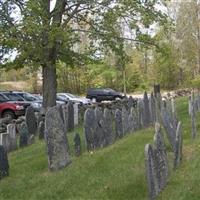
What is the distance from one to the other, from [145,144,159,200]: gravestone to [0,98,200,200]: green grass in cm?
19

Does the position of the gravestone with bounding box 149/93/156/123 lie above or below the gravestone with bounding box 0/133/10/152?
above

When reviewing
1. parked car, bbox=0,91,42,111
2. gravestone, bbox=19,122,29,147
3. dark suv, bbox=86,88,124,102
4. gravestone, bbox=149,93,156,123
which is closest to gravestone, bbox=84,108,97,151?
gravestone, bbox=19,122,29,147

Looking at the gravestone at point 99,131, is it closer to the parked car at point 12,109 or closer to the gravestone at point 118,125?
the gravestone at point 118,125

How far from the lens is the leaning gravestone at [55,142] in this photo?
10.7 meters

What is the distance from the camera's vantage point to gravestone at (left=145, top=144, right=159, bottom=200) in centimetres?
805

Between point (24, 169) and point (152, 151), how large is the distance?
3805mm

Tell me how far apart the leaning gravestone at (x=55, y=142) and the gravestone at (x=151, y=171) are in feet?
9.52

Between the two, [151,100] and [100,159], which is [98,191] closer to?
[100,159]

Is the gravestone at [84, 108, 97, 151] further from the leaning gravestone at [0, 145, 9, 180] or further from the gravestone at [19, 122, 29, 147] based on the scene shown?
the gravestone at [19, 122, 29, 147]

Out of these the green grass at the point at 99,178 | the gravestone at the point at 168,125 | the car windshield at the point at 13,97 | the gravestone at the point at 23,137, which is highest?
the car windshield at the point at 13,97

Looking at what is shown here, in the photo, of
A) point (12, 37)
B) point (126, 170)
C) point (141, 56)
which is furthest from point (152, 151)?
point (141, 56)

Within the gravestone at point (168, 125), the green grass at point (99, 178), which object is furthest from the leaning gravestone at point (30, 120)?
the gravestone at point (168, 125)

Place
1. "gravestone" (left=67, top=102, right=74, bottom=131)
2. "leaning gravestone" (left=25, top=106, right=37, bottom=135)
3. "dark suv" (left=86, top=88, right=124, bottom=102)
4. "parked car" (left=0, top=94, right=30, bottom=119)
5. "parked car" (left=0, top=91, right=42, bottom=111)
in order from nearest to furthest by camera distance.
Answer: "leaning gravestone" (left=25, top=106, right=37, bottom=135)
"gravestone" (left=67, top=102, right=74, bottom=131)
"parked car" (left=0, top=94, right=30, bottom=119)
"parked car" (left=0, top=91, right=42, bottom=111)
"dark suv" (left=86, top=88, right=124, bottom=102)

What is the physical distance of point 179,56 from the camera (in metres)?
61.4
